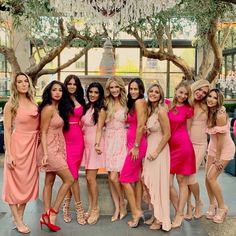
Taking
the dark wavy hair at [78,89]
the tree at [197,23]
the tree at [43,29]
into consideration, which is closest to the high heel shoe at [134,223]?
the dark wavy hair at [78,89]

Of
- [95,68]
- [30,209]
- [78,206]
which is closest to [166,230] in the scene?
[78,206]

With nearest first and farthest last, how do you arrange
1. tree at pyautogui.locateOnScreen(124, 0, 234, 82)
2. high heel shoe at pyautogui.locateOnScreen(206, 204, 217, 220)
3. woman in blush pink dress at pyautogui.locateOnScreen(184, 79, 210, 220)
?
1. woman in blush pink dress at pyautogui.locateOnScreen(184, 79, 210, 220)
2. high heel shoe at pyautogui.locateOnScreen(206, 204, 217, 220)
3. tree at pyautogui.locateOnScreen(124, 0, 234, 82)

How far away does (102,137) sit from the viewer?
5.41 meters

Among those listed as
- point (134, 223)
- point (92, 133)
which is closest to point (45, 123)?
point (92, 133)

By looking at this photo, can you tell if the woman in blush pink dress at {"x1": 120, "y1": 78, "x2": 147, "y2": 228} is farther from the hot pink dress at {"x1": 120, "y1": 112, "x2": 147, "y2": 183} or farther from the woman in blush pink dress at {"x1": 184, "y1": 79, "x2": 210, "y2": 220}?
the woman in blush pink dress at {"x1": 184, "y1": 79, "x2": 210, "y2": 220}

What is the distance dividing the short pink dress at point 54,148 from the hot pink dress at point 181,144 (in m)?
1.28

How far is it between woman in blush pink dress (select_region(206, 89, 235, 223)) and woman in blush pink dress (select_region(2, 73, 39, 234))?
208cm

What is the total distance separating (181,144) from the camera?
5.24 metres

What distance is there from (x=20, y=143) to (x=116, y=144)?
1140 millimetres

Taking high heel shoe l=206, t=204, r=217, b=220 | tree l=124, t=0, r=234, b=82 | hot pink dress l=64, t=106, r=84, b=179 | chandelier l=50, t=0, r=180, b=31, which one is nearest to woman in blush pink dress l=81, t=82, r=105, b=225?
hot pink dress l=64, t=106, r=84, b=179

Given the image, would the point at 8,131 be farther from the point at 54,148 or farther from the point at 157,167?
the point at 157,167

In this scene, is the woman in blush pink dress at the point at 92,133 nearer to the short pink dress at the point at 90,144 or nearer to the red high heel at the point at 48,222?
the short pink dress at the point at 90,144

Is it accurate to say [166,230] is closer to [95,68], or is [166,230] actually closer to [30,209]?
[30,209]

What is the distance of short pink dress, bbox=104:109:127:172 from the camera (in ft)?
17.4
